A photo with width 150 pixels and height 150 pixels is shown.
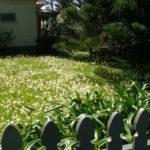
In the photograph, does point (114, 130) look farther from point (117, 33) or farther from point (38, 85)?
point (117, 33)

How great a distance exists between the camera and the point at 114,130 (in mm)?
2932

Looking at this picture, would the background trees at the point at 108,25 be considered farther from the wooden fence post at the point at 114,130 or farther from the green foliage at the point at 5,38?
the green foliage at the point at 5,38

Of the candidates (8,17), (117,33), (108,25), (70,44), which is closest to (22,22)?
(8,17)

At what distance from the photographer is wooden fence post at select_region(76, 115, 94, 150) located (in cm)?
275

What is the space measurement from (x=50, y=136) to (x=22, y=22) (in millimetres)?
20997

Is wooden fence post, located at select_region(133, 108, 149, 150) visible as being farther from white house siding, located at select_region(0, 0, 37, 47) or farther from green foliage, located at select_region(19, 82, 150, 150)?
white house siding, located at select_region(0, 0, 37, 47)

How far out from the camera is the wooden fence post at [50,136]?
2648 millimetres

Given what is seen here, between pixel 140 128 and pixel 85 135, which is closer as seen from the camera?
pixel 85 135

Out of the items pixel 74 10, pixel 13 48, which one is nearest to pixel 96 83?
pixel 74 10

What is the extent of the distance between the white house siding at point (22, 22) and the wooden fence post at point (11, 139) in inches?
810

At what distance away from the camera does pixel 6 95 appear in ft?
33.9

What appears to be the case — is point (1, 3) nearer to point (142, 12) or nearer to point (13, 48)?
point (13, 48)

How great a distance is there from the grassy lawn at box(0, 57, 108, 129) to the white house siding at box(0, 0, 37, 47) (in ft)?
19.7

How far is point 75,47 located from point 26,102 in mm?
3627
